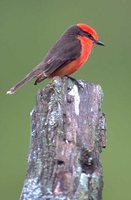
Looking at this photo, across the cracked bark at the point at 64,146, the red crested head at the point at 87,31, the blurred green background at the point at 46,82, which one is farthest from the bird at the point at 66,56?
the blurred green background at the point at 46,82

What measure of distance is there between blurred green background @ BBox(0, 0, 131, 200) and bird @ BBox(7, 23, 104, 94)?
2.57 metres

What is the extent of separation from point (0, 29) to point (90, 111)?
9310 mm

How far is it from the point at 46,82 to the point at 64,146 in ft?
19.4

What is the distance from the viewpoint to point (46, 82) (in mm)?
11438

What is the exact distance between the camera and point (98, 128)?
5.77 m

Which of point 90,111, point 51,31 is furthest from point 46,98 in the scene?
point 51,31

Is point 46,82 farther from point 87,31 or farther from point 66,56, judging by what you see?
point 66,56

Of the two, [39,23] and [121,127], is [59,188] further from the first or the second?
[39,23]

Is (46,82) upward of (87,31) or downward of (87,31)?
upward

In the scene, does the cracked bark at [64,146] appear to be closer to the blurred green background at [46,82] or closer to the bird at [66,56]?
the bird at [66,56]

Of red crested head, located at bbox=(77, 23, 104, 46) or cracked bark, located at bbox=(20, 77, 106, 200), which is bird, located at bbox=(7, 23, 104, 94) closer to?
red crested head, located at bbox=(77, 23, 104, 46)

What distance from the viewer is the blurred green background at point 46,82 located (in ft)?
37.7

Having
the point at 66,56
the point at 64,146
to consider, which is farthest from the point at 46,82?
the point at 64,146

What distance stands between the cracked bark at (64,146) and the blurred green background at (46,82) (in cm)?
454
